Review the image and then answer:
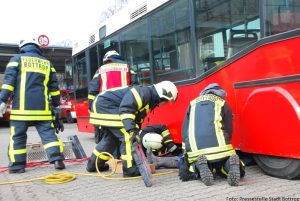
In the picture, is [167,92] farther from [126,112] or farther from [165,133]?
[165,133]

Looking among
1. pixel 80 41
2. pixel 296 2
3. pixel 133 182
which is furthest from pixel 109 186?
pixel 80 41

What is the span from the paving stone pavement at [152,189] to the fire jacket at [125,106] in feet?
2.22

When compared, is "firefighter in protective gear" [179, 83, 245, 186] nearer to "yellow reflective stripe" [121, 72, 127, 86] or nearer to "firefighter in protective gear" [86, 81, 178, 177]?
"firefighter in protective gear" [86, 81, 178, 177]

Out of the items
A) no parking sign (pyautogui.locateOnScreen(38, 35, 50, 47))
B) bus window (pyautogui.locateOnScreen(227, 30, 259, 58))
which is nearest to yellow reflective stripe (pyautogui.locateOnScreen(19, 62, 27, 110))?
bus window (pyautogui.locateOnScreen(227, 30, 259, 58))

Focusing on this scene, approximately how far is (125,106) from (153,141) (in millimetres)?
1305

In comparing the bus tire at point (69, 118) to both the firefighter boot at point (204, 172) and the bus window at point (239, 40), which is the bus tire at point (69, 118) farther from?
the firefighter boot at point (204, 172)

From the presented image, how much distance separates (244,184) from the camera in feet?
12.9

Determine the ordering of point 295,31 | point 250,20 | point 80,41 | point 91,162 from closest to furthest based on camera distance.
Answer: point 295,31
point 250,20
point 91,162
point 80,41

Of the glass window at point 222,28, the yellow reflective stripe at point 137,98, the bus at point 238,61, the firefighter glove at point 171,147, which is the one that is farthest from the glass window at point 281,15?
the firefighter glove at point 171,147

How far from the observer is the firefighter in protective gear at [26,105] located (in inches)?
205

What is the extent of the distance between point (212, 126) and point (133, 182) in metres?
1.12

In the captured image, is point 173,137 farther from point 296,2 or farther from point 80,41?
point 80,41

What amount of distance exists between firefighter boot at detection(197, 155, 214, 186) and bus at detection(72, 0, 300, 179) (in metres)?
0.63

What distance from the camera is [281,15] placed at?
3.87 metres
